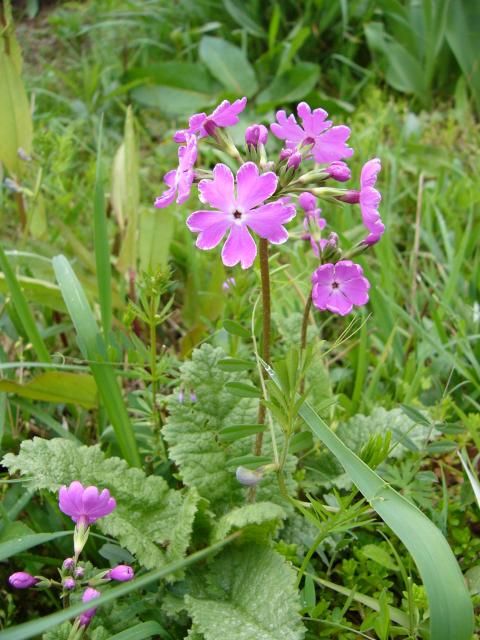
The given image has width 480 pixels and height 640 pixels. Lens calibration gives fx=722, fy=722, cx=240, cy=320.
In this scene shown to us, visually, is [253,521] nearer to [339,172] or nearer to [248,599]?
[248,599]

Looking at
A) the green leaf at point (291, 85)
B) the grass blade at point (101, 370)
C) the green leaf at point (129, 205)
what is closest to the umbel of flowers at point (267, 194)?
the grass blade at point (101, 370)

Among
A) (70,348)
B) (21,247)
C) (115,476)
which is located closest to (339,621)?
(115,476)

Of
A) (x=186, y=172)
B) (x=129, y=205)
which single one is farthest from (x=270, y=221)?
(x=129, y=205)

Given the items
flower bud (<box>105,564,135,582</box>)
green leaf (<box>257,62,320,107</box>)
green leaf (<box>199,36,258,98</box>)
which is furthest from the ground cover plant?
green leaf (<box>199,36,258,98</box>)

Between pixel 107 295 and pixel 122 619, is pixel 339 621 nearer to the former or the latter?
pixel 122 619

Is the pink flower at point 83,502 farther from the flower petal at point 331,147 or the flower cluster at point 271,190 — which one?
the flower petal at point 331,147
